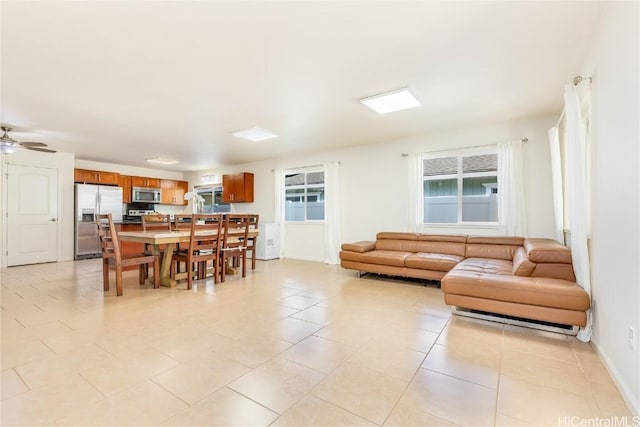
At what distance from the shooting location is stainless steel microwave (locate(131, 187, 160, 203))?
7.79 meters

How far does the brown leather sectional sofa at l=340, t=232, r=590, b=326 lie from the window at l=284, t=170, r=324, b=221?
2689 millimetres

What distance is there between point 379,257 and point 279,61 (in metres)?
3.09

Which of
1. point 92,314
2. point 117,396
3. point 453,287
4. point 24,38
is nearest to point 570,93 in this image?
point 453,287

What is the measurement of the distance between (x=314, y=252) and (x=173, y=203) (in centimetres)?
499

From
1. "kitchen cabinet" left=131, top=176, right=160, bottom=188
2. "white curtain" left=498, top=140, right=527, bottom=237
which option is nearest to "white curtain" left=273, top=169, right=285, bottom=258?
"kitchen cabinet" left=131, top=176, right=160, bottom=188

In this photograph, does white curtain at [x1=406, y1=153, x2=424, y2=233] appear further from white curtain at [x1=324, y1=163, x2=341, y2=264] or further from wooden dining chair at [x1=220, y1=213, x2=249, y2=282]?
wooden dining chair at [x1=220, y1=213, x2=249, y2=282]

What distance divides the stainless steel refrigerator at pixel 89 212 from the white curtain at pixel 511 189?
7791mm

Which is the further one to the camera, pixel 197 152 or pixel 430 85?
pixel 197 152

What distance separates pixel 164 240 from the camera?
3773 mm

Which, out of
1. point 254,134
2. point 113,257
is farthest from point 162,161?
point 113,257

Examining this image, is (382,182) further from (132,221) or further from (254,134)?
(132,221)

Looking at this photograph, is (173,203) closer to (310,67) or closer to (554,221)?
(310,67)

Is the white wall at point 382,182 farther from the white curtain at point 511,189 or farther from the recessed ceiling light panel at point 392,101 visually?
the recessed ceiling light panel at point 392,101

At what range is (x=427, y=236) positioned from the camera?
190 inches
